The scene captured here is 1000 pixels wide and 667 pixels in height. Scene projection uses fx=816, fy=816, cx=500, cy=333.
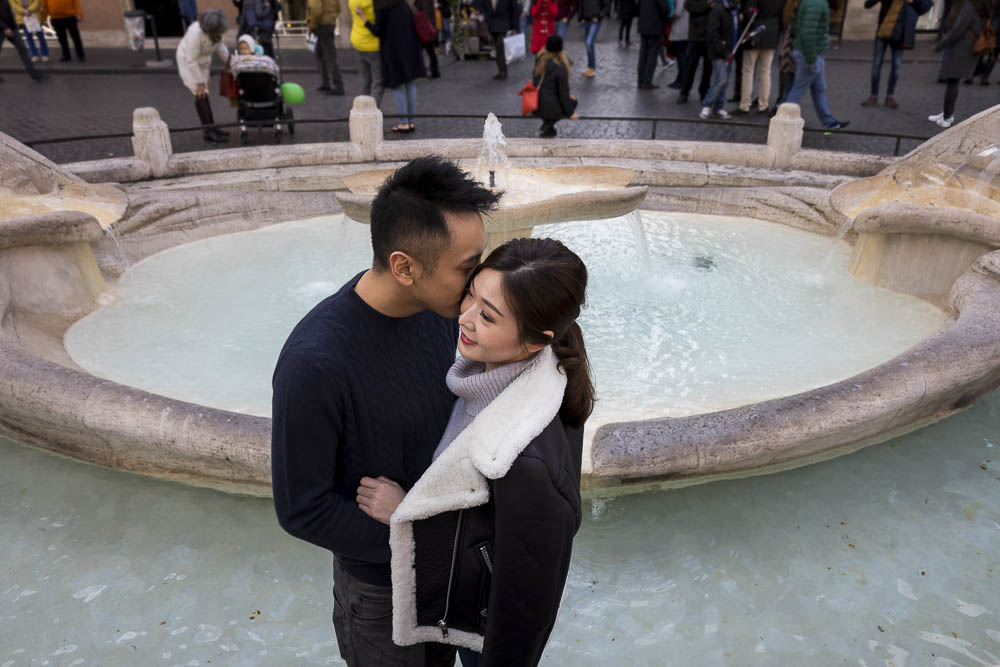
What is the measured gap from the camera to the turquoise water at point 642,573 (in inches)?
108

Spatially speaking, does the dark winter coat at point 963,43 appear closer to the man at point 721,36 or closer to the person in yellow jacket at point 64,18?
the man at point 721,36

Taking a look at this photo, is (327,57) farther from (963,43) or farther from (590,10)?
(963,43)

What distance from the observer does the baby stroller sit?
335 inches

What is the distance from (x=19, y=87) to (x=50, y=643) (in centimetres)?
1223

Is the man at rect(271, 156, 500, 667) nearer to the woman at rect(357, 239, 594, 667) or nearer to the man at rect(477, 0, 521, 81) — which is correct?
the woman at rect(357, 239, 594, 667)

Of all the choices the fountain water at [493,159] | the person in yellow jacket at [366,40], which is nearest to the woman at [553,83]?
the fountain water at [493,159]

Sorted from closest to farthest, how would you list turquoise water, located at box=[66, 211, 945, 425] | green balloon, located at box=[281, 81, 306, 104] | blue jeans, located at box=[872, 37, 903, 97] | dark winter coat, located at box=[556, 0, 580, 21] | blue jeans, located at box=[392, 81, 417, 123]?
turquoise water, located at box=[66, 211, 945, 425]
green balloon, located at box=[281, 81, 306, 104]
blue jeans, located at box=[392, 81, 417, 123]
blue jeans, located at box=[872, 37, 903, 97]
dark winter coat, located at box=[556, 0, 580, 21]

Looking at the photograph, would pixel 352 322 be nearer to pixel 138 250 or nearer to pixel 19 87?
pixel 138 250

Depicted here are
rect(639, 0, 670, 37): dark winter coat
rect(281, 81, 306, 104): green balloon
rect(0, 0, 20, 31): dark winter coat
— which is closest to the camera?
rect(281, 81, 306, 104): green balloon

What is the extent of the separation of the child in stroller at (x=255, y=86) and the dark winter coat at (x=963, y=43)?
6990mm

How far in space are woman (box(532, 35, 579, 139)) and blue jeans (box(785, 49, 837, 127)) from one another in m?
2.45

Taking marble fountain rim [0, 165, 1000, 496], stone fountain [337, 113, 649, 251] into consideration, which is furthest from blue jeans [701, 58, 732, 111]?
marble fountain rim [0, 165, 1000, 496]

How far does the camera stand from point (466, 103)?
11414 millimetres

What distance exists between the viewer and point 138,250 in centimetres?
608
